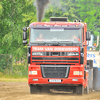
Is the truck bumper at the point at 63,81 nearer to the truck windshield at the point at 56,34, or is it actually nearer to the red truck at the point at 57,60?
the red truck at the point at 57,60

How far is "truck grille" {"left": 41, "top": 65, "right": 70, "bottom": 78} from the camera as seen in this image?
13.5 metres

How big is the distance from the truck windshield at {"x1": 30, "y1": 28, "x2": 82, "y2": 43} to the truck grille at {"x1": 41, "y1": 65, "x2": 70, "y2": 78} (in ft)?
4.09

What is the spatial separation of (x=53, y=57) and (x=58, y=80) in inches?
42.1

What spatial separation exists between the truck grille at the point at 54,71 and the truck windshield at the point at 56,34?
1247 mm

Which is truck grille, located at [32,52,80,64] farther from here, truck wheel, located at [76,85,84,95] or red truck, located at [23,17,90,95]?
truck wheel, located at [76,85,84,95]

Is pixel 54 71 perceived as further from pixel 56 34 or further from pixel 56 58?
pixel 56 34

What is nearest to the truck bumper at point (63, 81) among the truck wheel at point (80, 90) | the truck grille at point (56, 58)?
the truck wheel at point (80, 90)

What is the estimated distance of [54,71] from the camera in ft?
44.6

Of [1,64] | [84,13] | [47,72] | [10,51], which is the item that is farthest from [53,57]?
[84,13]

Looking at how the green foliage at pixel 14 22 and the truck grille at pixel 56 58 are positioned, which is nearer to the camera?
the truck grille at pixel 56 58

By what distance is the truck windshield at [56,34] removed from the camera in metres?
13.7

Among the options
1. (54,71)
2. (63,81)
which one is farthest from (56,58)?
(63,81)

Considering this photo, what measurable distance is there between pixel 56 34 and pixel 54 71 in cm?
173

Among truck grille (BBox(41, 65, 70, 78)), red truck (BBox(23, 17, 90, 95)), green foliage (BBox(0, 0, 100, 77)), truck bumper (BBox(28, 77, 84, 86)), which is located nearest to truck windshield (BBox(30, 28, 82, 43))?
red truck (BBox(23, 17, 90, 95))
